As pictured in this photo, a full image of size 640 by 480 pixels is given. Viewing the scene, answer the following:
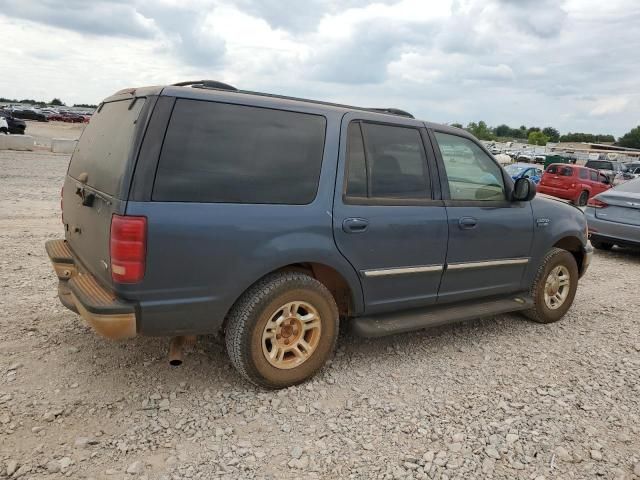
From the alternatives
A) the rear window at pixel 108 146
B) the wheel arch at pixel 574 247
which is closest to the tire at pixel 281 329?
the rear window at pixel 108 146

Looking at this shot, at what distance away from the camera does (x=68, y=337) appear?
408 centimetres

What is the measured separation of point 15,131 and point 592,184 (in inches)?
1147

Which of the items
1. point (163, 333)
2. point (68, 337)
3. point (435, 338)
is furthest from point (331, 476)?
point (68, 337)

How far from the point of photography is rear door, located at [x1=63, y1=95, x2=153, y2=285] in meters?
2.97

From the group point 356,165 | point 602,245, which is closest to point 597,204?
point 602,245

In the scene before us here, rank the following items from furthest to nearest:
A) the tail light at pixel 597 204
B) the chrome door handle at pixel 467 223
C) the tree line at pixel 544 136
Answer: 1. the tree line at pixel 544 136
2. the tail light at pixel 597 204
3. the chrome door handle at pixel 467 223

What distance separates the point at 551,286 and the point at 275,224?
10.6 feet

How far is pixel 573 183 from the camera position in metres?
19.1

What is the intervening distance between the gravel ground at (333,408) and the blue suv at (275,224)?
353 mm

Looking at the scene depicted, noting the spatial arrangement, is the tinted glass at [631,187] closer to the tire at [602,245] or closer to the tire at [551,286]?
the tire at [602,245]

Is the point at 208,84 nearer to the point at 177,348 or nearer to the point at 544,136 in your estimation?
the point at 177,348

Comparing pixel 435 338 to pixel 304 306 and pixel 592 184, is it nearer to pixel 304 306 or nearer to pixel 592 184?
pixel 304 306

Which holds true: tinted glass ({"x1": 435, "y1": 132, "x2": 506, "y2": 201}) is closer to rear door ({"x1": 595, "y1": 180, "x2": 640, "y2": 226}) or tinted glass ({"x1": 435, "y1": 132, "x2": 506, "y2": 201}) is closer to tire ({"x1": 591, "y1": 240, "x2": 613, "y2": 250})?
rear door ({"x1": 595, "y1": 180, "x2": 640, "y2": 226})

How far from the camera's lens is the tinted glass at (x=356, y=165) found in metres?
3.66
